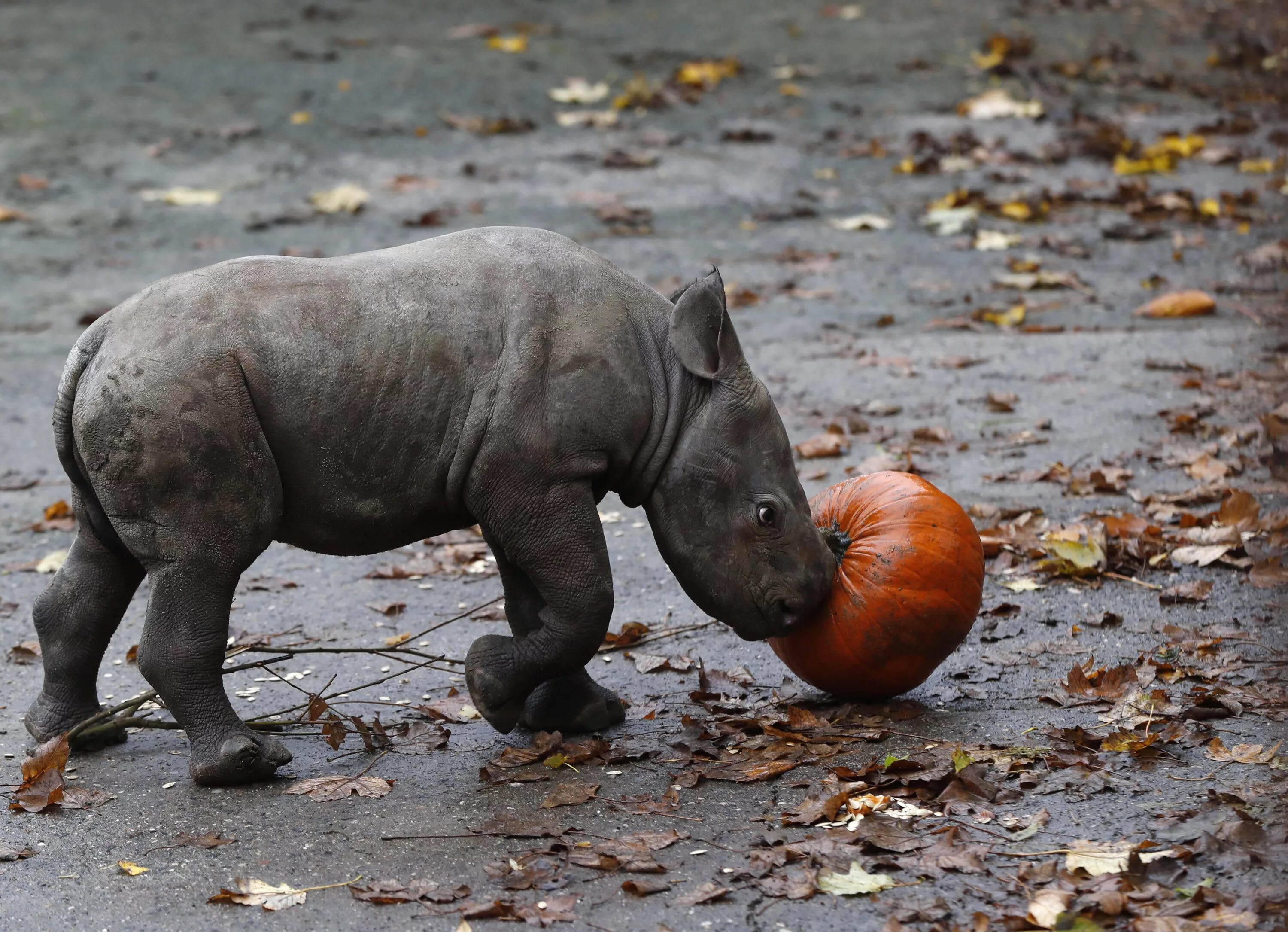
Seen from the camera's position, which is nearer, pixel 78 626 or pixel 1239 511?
pixel 78 626

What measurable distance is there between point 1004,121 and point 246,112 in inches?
305

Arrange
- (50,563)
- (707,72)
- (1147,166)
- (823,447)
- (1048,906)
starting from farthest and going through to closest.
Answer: (707,72), (1147,166), (823,447), (50,563), (1048,906)

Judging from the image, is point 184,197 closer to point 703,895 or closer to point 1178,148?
point 1178,148

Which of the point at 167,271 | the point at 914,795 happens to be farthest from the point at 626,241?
the point at 914,795

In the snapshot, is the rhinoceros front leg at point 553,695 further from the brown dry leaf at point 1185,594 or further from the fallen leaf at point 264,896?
the brown dry leaf at point 1185,594

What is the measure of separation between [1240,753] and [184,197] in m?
11.0

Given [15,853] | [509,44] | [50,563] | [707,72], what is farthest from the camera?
[509,44]

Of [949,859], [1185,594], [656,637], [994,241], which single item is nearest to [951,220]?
[994,241]

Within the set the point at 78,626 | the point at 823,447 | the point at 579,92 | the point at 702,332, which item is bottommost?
the point at 823,447

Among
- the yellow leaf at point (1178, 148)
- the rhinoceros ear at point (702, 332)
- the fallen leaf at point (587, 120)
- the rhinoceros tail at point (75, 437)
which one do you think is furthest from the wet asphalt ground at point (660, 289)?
the rhinoceros ear at point (702, 332)

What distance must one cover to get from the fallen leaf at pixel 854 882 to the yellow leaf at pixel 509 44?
14.4 meters

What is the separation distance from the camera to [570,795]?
458 cm

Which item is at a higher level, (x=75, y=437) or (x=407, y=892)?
(x=75, y=437)

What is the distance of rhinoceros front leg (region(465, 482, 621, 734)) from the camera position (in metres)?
4.77
